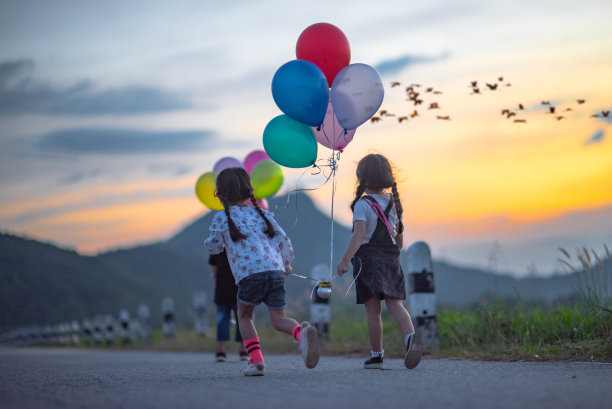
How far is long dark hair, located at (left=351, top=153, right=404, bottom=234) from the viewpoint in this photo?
6.05 m

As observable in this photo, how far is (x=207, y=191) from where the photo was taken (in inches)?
336

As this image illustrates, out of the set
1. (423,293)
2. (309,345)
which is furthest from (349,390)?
(423,293)

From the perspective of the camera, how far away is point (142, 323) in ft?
60.0

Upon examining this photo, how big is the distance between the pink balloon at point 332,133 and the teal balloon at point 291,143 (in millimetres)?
152

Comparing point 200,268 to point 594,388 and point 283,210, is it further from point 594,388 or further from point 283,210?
point 594,388

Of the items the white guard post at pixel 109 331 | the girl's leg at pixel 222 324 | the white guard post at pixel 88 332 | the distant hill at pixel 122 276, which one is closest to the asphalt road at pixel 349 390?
the girl's leg at pixel 222 324

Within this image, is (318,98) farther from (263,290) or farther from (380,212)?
(263,290)

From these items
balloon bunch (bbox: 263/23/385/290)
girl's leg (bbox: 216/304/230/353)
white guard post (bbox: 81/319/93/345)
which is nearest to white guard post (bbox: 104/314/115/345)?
white guard post (bbox: 81/319/93/345)

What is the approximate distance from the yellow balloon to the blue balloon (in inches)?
83.6

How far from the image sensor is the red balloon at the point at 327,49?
723 cm

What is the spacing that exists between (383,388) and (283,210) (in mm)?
4105

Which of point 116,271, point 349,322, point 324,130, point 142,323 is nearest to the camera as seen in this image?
point 324,130

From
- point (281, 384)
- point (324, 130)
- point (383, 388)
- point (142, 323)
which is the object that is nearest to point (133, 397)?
point (281, 384)

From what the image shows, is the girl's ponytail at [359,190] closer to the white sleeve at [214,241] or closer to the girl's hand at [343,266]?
the girl's hand at [343,266]
